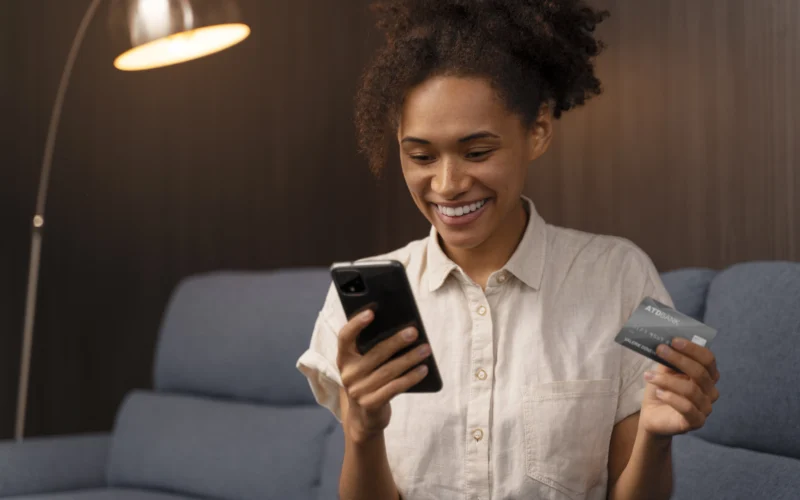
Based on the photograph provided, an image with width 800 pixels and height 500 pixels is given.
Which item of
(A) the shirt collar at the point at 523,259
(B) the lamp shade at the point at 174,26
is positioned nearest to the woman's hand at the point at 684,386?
(A) the shirt collar at the point at 523,259

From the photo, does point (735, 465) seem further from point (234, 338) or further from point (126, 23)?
point (126, 23)

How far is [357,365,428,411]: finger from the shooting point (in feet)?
3.61

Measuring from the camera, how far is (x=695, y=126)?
2.11m

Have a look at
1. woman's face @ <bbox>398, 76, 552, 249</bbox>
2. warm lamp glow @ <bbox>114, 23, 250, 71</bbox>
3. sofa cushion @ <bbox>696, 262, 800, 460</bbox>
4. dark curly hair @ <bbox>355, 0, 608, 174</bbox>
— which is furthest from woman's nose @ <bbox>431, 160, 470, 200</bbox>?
warm lamp glow @ <bbox>114, 23, 250, 71</bbox>

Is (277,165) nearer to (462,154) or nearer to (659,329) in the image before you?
(462,154)

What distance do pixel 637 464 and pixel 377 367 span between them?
1.16 ft

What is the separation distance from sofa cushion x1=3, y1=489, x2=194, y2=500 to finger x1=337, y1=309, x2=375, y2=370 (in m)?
1.31

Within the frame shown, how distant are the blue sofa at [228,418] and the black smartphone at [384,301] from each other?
2.33ft

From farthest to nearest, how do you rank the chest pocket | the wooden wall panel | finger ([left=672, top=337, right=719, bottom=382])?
the wooden wall panel, the chest pocket, finger ([left=672, top=337, right=719, bottom=382])

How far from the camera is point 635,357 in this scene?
1237 mm

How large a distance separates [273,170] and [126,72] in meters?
0.62

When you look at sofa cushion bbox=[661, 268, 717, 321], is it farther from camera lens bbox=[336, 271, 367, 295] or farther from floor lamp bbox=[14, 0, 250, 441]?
floor lamp bbox=[14, 0, 250, 441]

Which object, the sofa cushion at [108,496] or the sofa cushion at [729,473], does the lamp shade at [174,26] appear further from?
the sofa cushion at [729,473]

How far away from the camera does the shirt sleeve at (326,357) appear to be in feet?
4.42
